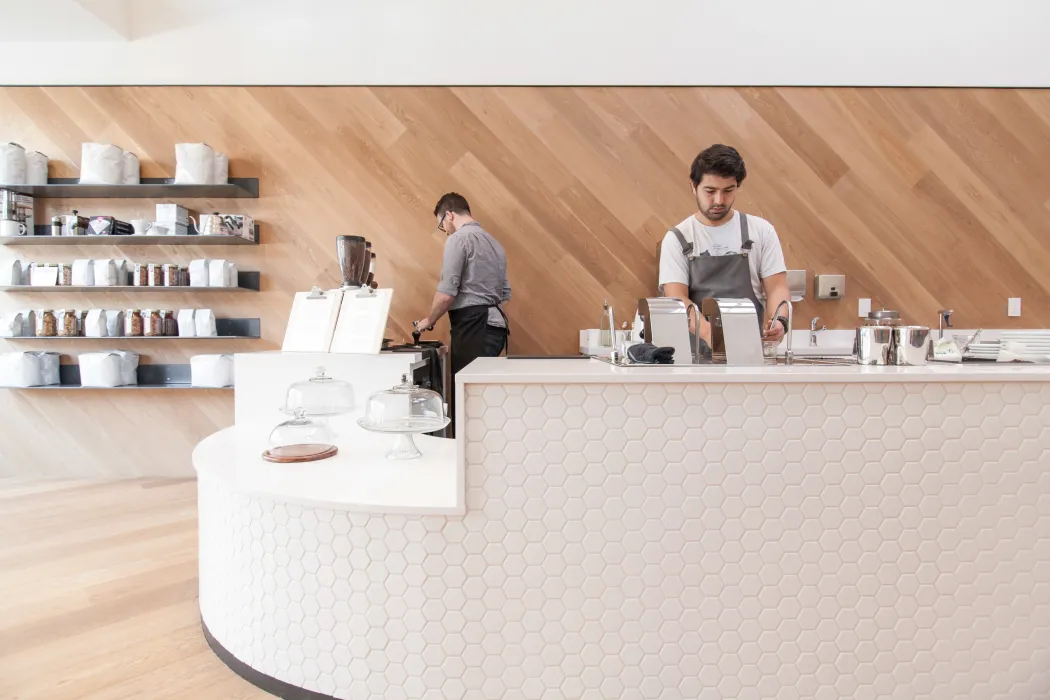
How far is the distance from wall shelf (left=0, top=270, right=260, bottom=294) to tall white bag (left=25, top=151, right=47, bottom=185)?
70cm

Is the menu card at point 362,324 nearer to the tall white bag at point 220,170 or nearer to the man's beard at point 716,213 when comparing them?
the man's beard at point 716,213

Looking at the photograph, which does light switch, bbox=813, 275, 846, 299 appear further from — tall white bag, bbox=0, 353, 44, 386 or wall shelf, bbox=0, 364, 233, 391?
tall white bag, bbox=0, 353, 44, 386

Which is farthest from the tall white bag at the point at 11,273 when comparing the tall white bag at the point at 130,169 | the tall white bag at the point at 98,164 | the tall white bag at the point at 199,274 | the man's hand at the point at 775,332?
the man's hand at the point at 775,332

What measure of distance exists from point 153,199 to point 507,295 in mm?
2627

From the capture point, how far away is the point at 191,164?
12.1 ft

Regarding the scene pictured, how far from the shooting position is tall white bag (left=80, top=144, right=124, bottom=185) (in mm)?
3643

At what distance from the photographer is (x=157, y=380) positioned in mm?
3975

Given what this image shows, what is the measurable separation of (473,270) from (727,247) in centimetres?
143

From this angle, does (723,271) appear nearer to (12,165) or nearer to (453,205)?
(453,205)

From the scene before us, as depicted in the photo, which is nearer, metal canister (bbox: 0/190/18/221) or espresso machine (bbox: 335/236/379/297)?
espresso machine (bbox: 335/236/379/297)

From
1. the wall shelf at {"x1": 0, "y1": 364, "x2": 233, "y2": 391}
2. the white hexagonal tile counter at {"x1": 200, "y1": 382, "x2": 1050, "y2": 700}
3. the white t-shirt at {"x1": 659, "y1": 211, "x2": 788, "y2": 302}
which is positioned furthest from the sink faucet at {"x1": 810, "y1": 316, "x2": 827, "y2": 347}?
the wall shelf at {"x1": 0, "y1": 364, "x2": 233, "y2": 391}
